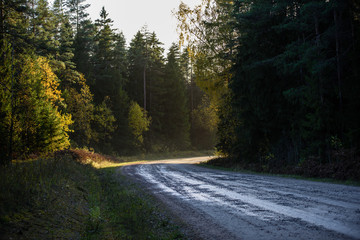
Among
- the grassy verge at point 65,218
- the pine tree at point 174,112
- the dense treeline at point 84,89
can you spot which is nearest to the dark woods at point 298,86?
the grassy verge at point 65,218

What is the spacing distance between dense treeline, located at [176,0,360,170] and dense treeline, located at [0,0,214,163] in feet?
38.9

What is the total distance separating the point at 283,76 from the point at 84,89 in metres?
24.2

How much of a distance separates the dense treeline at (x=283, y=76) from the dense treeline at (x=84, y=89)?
38.9 feet

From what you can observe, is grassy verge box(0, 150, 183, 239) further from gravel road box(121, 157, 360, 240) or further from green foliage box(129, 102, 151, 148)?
green foliage box(129, 102, 151, 148)

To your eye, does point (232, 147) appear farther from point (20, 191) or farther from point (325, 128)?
point (20, 191)

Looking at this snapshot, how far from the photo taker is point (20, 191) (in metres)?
5.99

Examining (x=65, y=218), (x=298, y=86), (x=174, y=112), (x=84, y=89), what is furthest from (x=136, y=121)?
(x=65, y=218)

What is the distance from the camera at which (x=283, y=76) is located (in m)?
17.6

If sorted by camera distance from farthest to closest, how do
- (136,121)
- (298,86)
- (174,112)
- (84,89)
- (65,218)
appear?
(174,112) < (136,121) < (84,89) < (298,86) < (65,218)

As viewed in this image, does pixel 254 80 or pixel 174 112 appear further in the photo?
pixel 174 112

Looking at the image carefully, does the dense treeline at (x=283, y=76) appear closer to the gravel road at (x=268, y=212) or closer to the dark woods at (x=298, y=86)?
the dark woods at (x=298, y=86)

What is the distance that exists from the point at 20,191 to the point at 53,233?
1.77 metres

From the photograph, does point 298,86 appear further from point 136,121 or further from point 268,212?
point 136,121

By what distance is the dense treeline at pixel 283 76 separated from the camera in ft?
45.1
